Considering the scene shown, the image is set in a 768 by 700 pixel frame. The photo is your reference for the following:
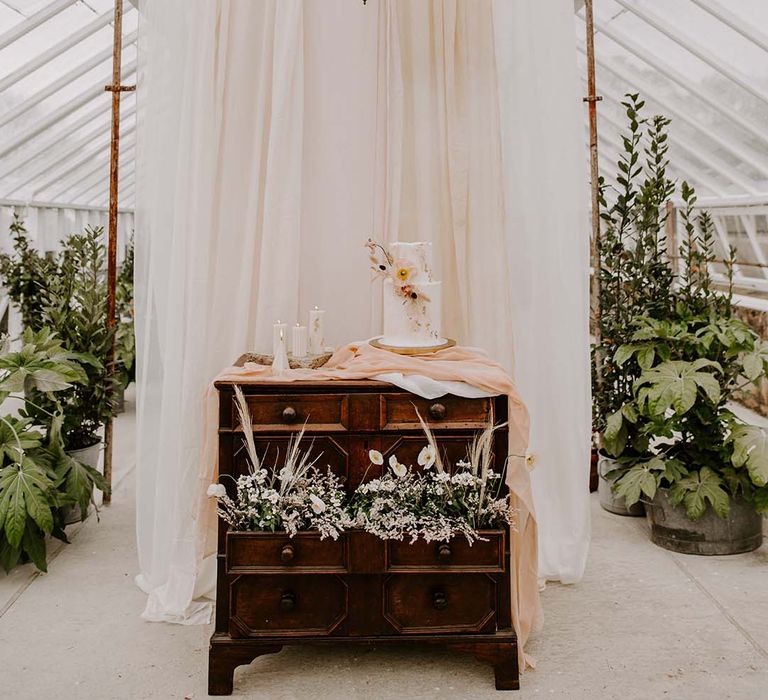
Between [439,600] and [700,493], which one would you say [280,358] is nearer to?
[439,600]

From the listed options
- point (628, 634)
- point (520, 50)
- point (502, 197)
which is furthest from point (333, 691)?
point (520, 50)

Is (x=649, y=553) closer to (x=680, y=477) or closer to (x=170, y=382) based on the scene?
(x=680, y=477)

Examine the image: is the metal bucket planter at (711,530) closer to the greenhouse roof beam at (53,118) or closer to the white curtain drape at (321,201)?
the white curtain drape at (321,201)

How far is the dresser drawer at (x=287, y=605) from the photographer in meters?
2.36

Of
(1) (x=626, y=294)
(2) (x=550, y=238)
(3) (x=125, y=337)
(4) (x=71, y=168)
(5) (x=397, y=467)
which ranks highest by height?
(4) (x=71, y=168)

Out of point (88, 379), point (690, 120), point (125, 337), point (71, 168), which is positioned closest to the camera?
point (88, 379)

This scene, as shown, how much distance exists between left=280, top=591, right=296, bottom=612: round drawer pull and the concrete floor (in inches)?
9.2

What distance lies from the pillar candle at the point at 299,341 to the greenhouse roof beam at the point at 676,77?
3.60 m

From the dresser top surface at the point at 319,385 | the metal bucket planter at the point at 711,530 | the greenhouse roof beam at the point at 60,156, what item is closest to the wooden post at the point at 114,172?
the dresser top surface at the point at 319,385

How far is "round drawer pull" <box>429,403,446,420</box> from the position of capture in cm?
244

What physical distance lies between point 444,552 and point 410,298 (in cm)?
88

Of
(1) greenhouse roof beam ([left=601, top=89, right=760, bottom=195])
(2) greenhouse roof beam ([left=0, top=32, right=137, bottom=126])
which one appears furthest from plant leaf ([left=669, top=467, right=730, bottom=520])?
(2) greenhouse roof beam ([left=0, top=32, right=137, bottom=126])

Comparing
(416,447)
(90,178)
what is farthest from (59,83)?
(416,447)

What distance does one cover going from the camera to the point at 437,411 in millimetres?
2436
